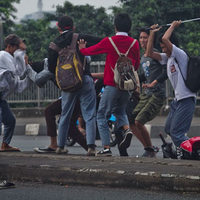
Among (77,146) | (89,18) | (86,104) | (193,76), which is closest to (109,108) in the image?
(86,104)

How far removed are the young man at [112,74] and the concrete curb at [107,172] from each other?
752 millimetres

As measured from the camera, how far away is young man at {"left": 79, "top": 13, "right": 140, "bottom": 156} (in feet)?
23.7

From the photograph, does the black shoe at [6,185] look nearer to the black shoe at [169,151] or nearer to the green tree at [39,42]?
the black shoe at [169,151]

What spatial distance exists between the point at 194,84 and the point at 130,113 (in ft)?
5.54

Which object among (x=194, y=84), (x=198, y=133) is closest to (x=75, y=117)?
(x=194, y=84)

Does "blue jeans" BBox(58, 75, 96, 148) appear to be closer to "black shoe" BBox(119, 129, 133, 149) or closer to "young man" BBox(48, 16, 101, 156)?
"young man" BBox(48, 16, 101, 156)

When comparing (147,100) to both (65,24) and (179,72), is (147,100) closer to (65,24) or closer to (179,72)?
(179,72)

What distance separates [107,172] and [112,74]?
190 cm

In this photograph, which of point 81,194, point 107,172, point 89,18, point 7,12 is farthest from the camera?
point 7,12

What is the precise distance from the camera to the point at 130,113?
335 inches

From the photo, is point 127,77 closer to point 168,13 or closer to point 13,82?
point 13,82

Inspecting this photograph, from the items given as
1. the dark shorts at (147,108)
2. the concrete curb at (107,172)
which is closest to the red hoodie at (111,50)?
the dark shorts at (147,108)

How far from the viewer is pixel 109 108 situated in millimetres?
7465

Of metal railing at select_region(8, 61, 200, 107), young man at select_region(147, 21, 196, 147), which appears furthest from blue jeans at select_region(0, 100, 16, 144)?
metal railing at select_region(8, 61, 200, 107)
